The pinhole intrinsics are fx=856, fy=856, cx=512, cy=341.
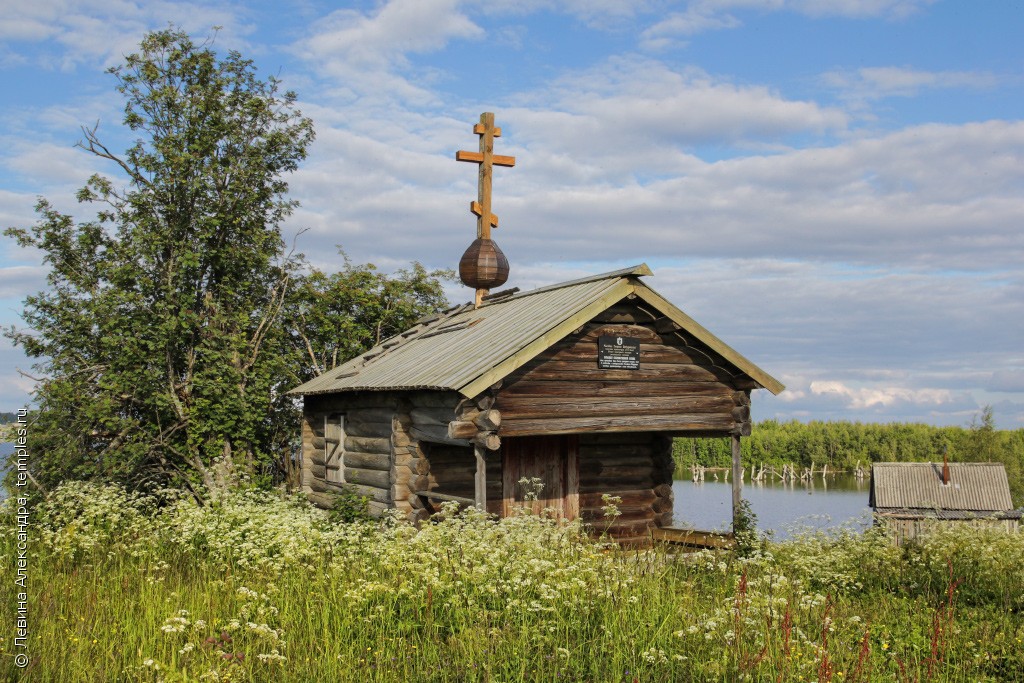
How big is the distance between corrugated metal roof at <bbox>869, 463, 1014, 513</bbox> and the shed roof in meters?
32.4

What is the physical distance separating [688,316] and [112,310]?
12875 mm

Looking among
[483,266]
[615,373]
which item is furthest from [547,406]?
[483,266]

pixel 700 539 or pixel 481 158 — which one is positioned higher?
pixel 481 158

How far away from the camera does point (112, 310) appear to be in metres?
19.3

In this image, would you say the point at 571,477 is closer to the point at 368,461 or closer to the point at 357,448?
the point at 368,461

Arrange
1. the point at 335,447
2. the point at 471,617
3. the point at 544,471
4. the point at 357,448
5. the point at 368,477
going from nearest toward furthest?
the point at 471,617
the point at 544,471
the point at 368,477
the point at 357,448
the point at 335,447

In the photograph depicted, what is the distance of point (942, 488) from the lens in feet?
142

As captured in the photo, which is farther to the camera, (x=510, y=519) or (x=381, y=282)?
(x=381, y=282)

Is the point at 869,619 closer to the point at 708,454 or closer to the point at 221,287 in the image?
Result: the point at 221,287

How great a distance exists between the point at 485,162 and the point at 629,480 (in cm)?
817

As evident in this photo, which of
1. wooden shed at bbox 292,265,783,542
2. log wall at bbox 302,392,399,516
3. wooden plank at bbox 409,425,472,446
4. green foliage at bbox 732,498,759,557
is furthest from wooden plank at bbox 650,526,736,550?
log wall at bbox 302,392,399,516

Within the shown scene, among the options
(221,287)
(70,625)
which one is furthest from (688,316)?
(221,287)

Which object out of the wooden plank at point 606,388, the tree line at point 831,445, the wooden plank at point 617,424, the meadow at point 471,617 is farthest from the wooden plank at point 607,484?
the tree line at point 831,445

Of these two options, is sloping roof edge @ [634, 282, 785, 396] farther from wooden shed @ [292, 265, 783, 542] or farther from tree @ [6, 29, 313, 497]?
tree @ [6, 29, 313, 497]
